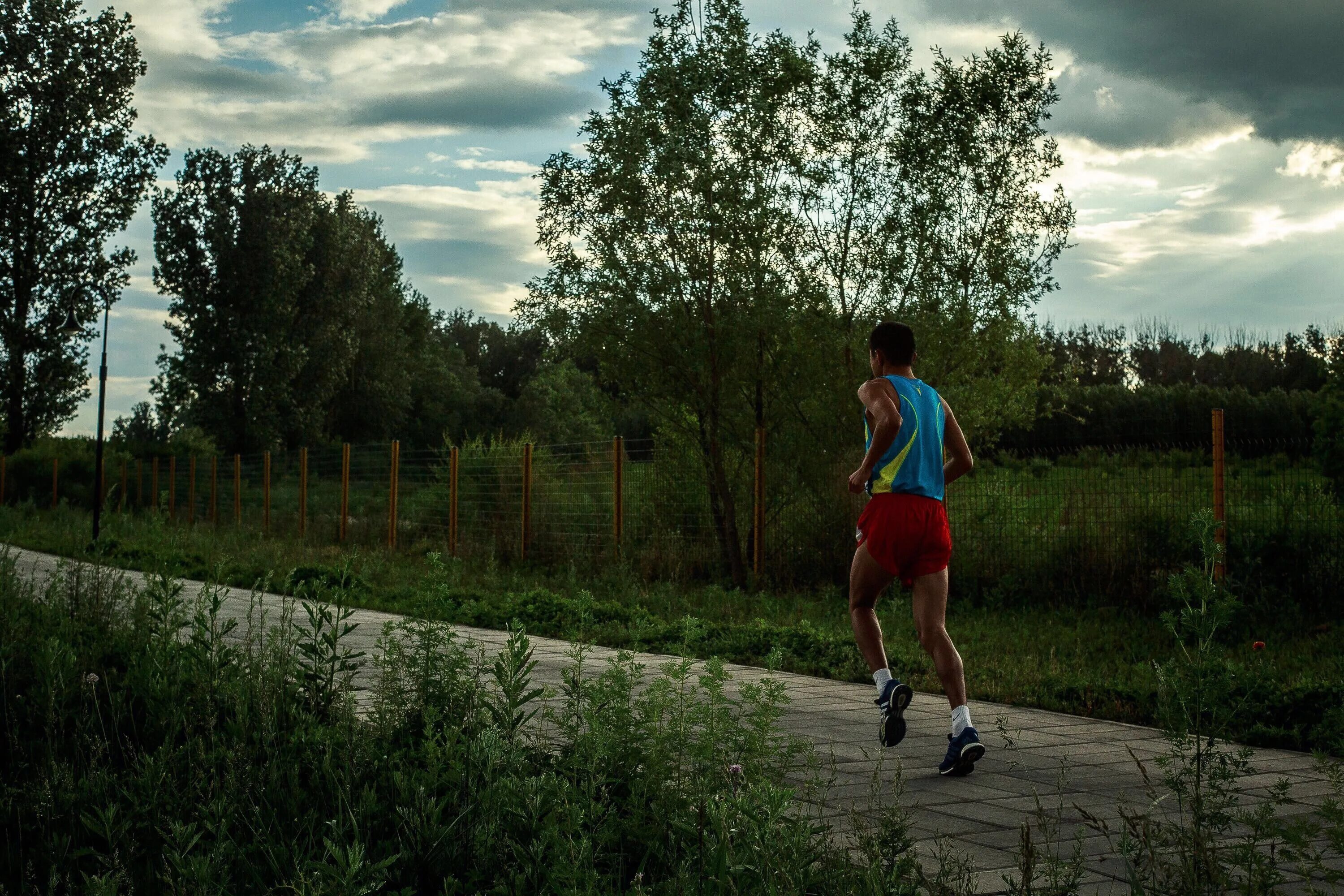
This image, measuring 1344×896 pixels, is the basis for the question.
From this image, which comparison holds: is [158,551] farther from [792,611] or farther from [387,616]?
[792,611]

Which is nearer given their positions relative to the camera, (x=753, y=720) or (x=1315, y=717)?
(x=753, y=720)

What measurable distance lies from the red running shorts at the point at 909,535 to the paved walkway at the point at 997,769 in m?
0.81

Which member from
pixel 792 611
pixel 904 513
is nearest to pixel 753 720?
pixel 904 513

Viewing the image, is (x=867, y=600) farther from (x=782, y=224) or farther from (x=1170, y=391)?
(x=1170, y=391)

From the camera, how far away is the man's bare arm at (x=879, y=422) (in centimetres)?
552

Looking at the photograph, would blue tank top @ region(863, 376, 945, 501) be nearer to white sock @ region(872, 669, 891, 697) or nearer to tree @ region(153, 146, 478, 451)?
white sock @ region(872, 669, 891, 697)

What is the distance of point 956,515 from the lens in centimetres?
1298

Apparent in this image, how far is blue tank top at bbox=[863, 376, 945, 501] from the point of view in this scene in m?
5.56

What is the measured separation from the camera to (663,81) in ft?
47.6

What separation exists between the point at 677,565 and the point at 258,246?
134 ft

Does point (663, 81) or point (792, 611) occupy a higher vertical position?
point (663, 81)

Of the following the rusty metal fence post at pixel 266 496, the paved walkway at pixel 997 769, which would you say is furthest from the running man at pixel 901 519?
the rusty metal fence post at pixel 266 496

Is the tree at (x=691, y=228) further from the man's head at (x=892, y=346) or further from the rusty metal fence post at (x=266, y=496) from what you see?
the rusty metal fence post at (x=266, y=496)

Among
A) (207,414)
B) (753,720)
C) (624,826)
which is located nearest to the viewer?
(624,826)
